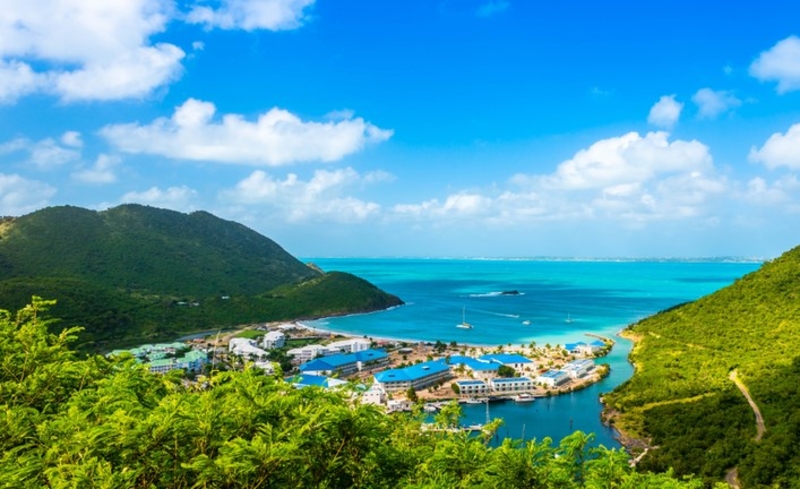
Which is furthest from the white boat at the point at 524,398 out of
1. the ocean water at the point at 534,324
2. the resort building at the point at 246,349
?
the resort building at the point at 246,349

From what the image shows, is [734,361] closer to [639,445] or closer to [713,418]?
[713,418]

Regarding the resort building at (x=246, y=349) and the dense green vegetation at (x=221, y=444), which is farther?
the resort building at (x=246, y=349)

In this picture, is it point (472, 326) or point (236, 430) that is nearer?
point (236, 430)

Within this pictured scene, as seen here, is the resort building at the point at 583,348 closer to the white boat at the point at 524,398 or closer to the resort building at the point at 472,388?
the white boat at the point at 524,398

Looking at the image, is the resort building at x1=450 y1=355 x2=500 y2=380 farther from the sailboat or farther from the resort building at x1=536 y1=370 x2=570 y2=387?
the sailboat

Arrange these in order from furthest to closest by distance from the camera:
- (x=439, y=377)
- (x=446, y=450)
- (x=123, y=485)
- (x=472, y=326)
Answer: (x=472, y=326) < (x=439, y=377) < (x=446, y=450) < (x=123, y=485)

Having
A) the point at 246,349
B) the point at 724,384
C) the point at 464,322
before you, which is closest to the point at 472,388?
the point at 724,384

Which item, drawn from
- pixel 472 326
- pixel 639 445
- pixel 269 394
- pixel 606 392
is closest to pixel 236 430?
pixel 269 394
